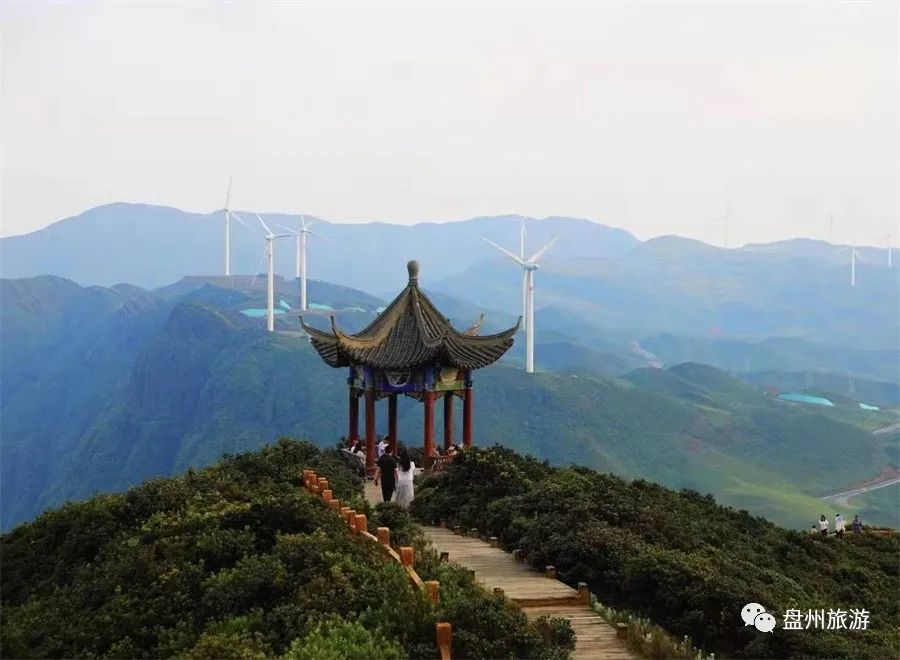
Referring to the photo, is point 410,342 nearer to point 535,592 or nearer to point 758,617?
point 535,592

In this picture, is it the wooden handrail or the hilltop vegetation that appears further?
the hilltop vegetation

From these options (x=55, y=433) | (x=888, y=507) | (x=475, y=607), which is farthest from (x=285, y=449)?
(x=55, y=433)

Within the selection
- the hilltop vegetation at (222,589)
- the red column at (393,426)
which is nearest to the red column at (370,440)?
the red column at (393,426)

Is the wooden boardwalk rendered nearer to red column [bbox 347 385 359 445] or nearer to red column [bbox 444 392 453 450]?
red column [bbox 347 385 359 445]

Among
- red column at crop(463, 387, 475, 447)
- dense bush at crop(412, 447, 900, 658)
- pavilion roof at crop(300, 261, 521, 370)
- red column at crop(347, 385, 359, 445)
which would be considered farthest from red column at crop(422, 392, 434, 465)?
red column at crop(347, 385, 359, 445)

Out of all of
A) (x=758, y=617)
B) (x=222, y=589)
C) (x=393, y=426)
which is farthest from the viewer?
(x=393, y=426)

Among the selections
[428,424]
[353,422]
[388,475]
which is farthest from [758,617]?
[353,422]
